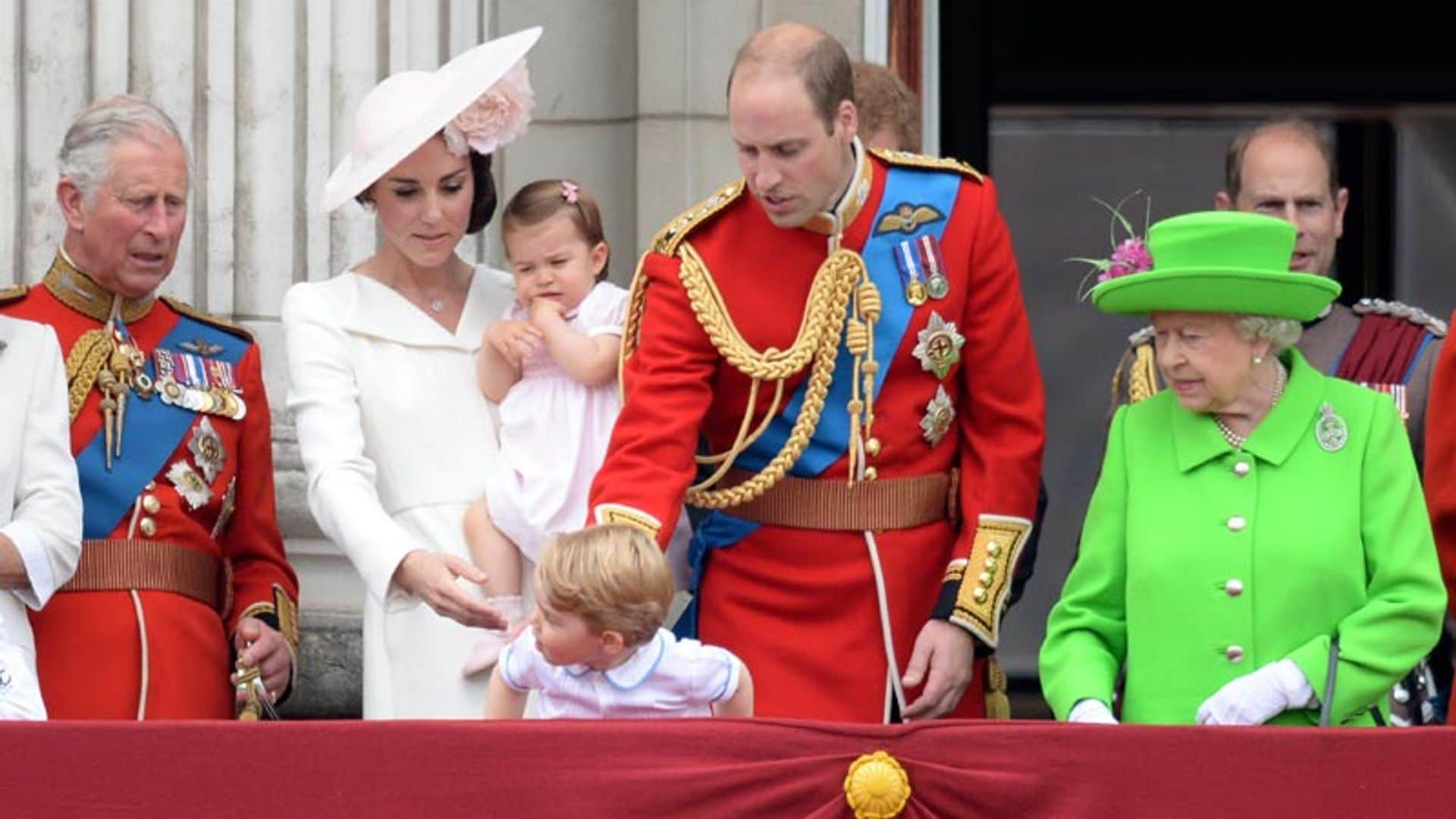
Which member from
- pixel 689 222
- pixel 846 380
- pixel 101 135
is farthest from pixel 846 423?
pixel 101 135

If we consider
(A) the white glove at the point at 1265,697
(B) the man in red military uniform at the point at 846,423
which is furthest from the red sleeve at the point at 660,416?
(A) the white glove at the point at 1265,697

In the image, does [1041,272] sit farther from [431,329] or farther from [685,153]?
[431,329]

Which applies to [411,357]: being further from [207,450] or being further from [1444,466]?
[1444,466]

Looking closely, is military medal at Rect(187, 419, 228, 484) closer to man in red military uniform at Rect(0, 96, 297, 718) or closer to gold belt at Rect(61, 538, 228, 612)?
man in red military uniform at Rect(0, 96, 297, 718)

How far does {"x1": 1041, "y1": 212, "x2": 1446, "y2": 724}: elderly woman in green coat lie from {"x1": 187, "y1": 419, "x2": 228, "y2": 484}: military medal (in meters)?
1.43

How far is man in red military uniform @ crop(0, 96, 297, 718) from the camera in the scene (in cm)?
593

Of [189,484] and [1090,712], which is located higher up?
[189,484]

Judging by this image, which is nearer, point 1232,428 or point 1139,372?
point 1232,428

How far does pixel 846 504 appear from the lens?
5.73m

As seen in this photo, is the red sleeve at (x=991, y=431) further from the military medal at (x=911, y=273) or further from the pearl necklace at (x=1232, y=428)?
the pearl necklace at (x=1232, y=428)

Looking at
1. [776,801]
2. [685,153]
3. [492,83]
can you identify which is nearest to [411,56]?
[685,153]

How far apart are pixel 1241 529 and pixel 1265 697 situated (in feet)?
0.91

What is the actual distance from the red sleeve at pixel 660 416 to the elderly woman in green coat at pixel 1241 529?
1.99 feet

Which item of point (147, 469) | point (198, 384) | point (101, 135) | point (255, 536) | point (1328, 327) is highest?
point (101, 135)
